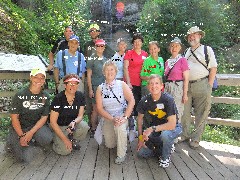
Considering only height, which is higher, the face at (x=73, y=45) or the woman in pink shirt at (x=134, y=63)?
the face at (x=73, y=45)

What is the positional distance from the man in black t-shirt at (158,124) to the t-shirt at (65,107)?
0.95m

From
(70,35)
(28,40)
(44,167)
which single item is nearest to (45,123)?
(44,167)

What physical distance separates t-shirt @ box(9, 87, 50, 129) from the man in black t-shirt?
143 centimetres

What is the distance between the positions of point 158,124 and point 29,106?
1.90 meters

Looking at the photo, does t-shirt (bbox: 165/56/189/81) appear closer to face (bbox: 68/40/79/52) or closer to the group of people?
the group of people

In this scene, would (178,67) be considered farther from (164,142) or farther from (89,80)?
(89,80)

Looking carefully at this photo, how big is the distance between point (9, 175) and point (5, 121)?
A: 342 cm

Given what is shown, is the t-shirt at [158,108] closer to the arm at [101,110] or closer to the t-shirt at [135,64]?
the arm at [101,110]

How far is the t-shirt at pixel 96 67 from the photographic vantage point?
5117mm

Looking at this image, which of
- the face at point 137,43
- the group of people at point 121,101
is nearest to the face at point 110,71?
the group of people at point 121,101

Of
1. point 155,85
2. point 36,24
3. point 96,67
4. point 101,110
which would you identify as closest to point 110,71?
point 101,110

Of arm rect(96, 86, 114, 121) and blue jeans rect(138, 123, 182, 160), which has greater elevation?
arm rect(96, 86, 114, 121)

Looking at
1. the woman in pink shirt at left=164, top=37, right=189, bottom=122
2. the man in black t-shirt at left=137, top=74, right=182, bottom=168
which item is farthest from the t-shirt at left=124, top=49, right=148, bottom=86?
the man in black t-shirt at left=137, top=74, right=182, bottom=168

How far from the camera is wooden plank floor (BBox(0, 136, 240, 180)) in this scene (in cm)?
377
